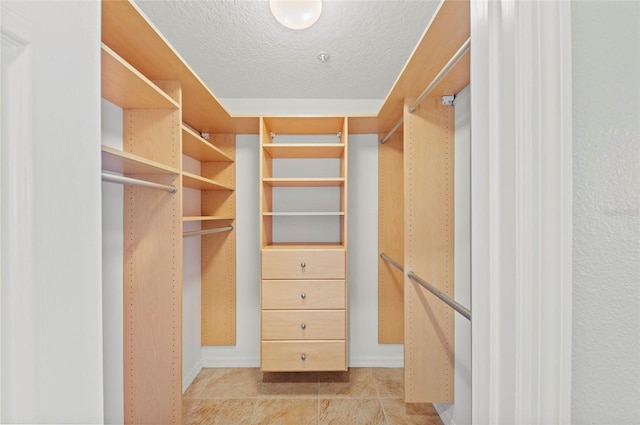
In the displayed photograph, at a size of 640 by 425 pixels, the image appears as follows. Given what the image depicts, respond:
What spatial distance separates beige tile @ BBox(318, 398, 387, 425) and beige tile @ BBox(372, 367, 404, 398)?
0.39ft

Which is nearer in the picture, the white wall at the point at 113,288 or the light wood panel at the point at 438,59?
the light wood panel at the point at 438,59

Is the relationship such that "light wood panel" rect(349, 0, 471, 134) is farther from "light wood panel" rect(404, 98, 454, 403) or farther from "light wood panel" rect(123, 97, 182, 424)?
"light wood panel" rect(123, 97, 182, 424)

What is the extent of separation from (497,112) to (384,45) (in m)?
1.40

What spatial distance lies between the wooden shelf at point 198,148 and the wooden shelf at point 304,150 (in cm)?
35

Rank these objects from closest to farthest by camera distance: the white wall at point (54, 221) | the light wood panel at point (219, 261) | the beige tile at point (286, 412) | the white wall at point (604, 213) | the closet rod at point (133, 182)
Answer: the white wall at point (54, 221)
the white wall at point (604, 213)
the closet rod at point (133, 182)
the beige tile at point (286, 412)
the light wood panel at point (219, 261)

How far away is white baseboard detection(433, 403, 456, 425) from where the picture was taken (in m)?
1.64

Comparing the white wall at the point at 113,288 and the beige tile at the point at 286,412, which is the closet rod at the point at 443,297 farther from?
the white wall at the point at 113,288

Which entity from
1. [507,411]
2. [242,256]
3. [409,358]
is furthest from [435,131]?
[242,256]

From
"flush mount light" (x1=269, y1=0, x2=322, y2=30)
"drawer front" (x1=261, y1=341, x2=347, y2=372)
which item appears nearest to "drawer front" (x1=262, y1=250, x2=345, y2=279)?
"drawer front" (x1=261, y1=341, x2=347, y2=372)

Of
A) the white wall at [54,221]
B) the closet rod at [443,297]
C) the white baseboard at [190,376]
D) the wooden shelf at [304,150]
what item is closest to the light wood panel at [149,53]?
the wooden shelf at [304,150]

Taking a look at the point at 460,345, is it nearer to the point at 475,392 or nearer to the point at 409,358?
the point at 409,358

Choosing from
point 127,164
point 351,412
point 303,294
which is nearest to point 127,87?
point 127,164

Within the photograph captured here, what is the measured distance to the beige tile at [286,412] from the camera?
67.2 inches

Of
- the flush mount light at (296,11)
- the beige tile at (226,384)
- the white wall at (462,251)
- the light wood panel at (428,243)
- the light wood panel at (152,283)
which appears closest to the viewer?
the flush mount light at (296,11)
